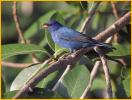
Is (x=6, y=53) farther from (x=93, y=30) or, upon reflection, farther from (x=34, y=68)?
(x=93, y=30)

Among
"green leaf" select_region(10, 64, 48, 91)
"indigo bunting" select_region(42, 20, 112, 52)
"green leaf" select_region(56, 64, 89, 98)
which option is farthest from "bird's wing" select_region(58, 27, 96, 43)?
"green leaf" select_region(10, 64, 48, 91)

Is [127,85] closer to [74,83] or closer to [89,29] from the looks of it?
[74,83]

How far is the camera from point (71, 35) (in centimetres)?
219

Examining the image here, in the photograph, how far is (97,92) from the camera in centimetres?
251

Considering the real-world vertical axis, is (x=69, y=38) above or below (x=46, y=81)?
above

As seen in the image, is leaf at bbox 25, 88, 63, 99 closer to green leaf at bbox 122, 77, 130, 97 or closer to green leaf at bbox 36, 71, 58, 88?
green leaf at bbox 36, 71, 58, 88

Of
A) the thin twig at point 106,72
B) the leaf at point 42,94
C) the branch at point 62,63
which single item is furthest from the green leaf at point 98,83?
the leaf at point 42,94

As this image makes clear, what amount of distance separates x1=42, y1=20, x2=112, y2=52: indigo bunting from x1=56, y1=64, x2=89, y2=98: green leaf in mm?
115

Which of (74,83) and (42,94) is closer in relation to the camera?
(42,94)

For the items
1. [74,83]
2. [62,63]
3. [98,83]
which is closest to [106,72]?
[62,63]

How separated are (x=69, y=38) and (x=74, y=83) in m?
0.23

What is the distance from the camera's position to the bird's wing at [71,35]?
78.8 inches

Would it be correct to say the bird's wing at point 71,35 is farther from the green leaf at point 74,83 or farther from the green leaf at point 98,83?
the green leaf at point 98,83

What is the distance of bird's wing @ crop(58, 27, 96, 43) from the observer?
200 centimetres
